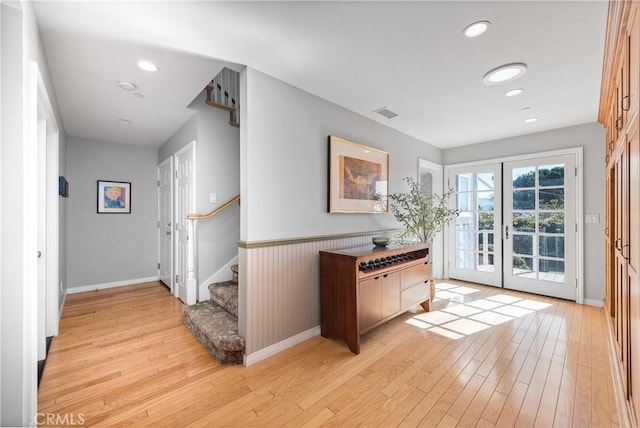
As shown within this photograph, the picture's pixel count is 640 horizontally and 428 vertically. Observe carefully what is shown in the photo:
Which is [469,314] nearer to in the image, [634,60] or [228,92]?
[634,60]

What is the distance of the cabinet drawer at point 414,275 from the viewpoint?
3.05 metres

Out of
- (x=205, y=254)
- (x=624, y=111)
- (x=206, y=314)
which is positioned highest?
(x=624, y=111)

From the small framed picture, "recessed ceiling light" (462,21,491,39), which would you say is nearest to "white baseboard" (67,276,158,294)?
the small framed picture

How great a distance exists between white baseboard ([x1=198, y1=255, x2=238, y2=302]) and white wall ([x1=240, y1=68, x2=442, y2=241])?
157cm

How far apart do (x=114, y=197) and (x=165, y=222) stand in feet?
3.18

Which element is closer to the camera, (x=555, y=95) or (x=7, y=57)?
(x=7, y=57)

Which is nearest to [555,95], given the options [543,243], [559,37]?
[559,37]

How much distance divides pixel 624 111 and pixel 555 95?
4.74ft

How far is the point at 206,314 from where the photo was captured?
2.82m

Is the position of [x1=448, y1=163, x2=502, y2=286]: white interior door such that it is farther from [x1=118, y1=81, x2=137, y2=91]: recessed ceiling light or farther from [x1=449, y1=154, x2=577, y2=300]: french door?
[x1=118, y1=81, x2=137, y2=91]: recessed ceiling light

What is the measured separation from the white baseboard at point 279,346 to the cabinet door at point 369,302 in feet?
1.74

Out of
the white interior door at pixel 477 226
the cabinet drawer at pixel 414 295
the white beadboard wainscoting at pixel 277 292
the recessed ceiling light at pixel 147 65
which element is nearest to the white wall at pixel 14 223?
the recessed ceiling light at pixel 147 65

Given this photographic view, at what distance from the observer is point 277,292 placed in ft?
8.07

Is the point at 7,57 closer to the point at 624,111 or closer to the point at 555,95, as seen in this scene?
the point at 624,111
